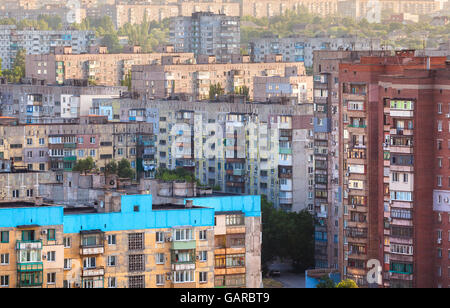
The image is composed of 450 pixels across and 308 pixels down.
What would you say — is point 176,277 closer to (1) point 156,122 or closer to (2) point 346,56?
(2) point 346,56

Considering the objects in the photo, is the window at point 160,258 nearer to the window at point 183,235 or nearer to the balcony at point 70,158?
the window at point 183,235

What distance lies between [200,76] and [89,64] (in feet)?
24.0

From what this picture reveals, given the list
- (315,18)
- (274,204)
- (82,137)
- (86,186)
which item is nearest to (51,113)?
(82,137)

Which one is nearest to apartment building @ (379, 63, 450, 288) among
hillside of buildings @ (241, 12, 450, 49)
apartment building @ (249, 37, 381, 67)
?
apartment building @ (249, 37, 381, 67)

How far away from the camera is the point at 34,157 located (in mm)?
29078

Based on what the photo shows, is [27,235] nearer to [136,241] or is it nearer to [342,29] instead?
[136,241]

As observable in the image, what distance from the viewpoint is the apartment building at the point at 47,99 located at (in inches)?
1522

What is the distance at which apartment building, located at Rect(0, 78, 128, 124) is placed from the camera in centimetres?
3866

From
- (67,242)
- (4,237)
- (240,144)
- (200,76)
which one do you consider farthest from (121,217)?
(200,76)

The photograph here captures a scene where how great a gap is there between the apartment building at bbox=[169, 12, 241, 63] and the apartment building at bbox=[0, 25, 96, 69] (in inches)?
192

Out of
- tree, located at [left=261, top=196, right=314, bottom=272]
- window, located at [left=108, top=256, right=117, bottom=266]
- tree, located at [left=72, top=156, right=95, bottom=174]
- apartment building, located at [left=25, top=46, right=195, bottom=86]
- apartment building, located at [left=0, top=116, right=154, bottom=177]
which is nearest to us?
window, located at [left=108, top=256, right=117, bottom=266]

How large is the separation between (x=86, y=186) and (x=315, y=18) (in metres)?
77.2

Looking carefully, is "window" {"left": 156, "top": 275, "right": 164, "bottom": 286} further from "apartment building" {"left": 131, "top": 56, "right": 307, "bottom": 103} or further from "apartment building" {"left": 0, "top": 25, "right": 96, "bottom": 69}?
"apartment building" {"left": 0, "top": 25, "right": 96, "bottom": 69}

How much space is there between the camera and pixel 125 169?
96.5 feet
